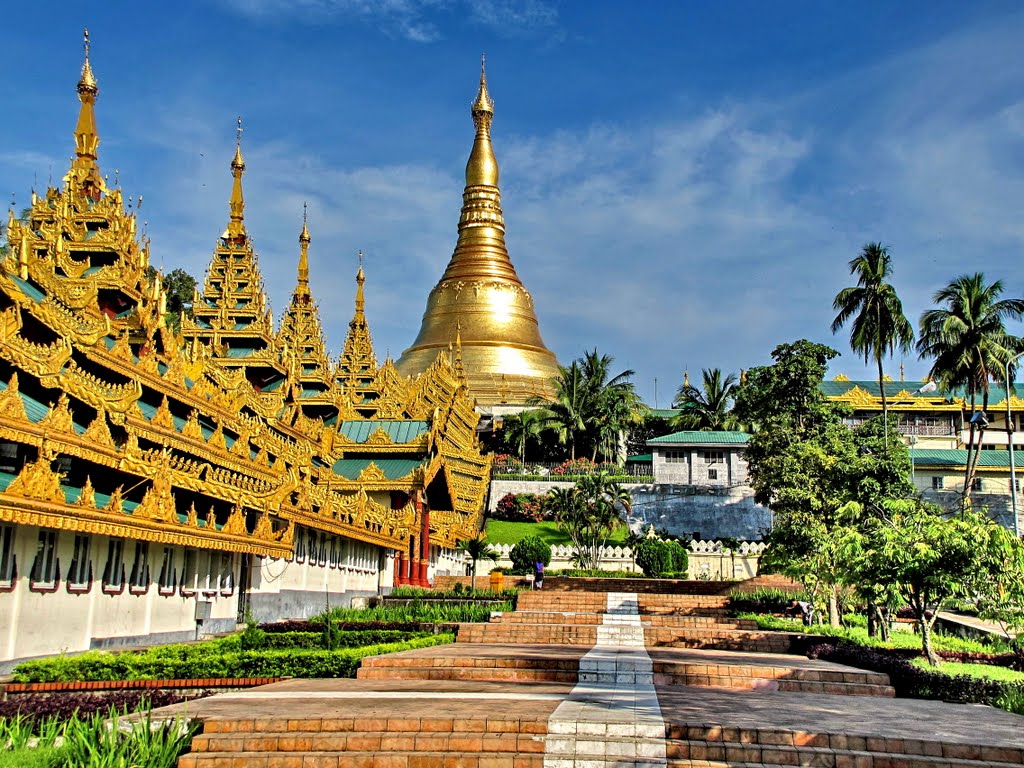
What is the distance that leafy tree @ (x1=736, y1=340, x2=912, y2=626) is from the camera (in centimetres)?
2838

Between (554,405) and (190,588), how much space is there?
53.1 m

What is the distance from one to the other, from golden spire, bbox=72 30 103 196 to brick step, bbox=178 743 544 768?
2185 centimetres

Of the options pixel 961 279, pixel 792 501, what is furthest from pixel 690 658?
pixel 961 279

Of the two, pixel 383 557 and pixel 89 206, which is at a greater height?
pixel 89 206

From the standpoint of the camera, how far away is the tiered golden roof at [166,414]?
54.0ft

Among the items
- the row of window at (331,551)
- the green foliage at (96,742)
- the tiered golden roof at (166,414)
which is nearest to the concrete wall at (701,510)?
the tiered golden roof at (166,414)

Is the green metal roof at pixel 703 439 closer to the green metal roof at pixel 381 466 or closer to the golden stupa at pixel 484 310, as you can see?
the golden stupa at pixel 484 310

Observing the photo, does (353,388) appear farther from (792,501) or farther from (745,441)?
(745,441)

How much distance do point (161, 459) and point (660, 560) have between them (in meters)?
32.1

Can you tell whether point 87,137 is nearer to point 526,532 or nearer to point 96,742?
point 96,742

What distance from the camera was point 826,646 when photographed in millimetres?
19953

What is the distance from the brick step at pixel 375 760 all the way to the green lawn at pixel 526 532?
4684 cm

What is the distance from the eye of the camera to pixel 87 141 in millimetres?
29156

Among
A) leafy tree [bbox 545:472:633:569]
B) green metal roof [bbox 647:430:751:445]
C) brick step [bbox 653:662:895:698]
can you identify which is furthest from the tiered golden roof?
green metal roof [bbox 647:430:751:445]
